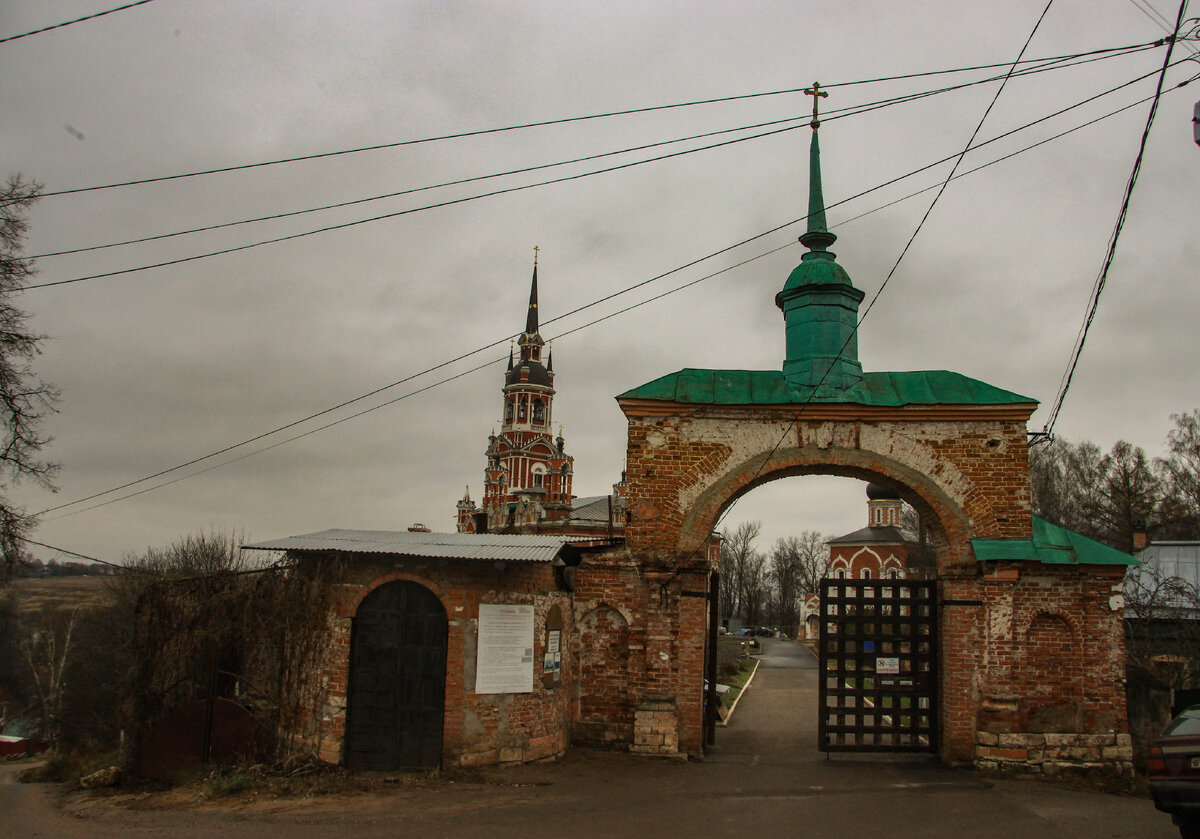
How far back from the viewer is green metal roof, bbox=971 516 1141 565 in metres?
11.1

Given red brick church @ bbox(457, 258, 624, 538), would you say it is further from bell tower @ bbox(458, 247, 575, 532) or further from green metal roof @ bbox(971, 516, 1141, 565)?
green metal roof @ bbox(971, 516, 1141, 565)

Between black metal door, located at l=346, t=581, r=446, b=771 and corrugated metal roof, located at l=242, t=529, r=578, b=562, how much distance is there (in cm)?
53

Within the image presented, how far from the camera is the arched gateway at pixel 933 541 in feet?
36.2

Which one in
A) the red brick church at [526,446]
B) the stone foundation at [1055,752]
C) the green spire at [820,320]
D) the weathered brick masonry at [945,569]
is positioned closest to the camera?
the stone foundation at [1055,752]

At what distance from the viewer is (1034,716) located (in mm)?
11016

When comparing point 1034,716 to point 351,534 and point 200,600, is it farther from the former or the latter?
point 200,600

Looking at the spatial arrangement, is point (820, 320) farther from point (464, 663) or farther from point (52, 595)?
point (52, 595)

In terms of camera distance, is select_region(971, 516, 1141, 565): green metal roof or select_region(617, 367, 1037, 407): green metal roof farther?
select_region(617, 367, 1037, 407): green metal roof

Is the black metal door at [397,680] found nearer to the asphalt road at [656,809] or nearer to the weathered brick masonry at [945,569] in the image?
the asphalt road at [656,809]

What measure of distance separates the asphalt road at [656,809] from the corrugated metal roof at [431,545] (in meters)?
2.57

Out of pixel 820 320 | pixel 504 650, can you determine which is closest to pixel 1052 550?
pixel 820 320

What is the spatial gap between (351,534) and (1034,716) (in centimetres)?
926

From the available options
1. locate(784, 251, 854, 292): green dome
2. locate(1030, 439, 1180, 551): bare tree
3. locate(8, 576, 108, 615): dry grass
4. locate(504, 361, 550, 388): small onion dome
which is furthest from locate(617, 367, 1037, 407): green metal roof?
locate(504, 361, 550, 388): small onion dome

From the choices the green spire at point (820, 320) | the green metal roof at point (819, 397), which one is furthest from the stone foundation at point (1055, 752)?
the green spire at point (820, 320)
